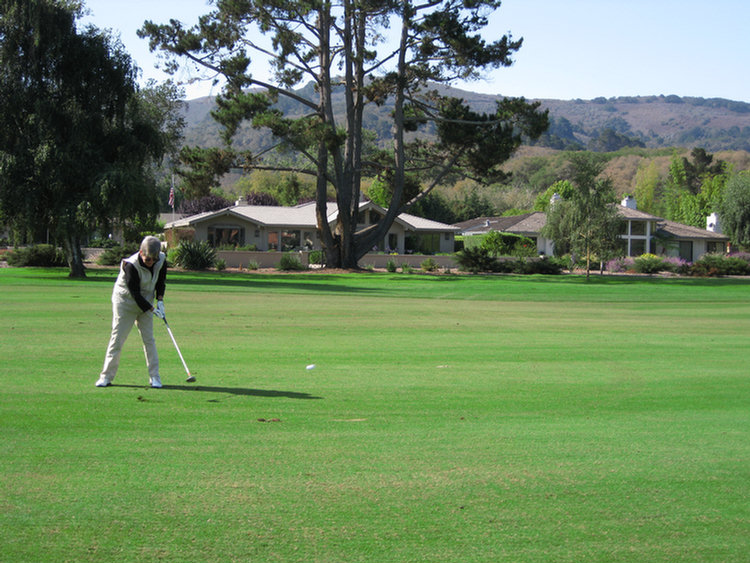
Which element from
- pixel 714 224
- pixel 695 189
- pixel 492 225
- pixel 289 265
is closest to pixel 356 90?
pixel 289 265

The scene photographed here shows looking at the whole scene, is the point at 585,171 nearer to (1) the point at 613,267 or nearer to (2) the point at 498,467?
(1) the point at 613,267

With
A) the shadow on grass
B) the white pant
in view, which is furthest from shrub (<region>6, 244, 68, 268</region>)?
the shadow on grass

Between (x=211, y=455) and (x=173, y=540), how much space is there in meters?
1.93

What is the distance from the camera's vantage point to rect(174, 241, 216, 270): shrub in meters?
54.1

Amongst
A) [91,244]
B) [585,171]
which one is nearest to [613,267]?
[585,171]

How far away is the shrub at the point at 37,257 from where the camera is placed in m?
54.6

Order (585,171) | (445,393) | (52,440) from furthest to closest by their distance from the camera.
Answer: (585,171) → (445,393) → (52,440)

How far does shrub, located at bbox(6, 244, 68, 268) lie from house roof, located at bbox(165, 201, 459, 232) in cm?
1444

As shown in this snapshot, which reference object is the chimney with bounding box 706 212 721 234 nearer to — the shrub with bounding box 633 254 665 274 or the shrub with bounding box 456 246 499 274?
the shrub with bounding box 633 254 665 274

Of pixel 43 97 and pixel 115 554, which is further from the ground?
pixel 43 97

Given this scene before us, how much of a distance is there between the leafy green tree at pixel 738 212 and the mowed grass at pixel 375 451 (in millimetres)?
71083

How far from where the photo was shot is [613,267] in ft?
220

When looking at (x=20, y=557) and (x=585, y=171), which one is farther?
(x=585, y=171)

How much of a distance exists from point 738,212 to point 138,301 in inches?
3212
